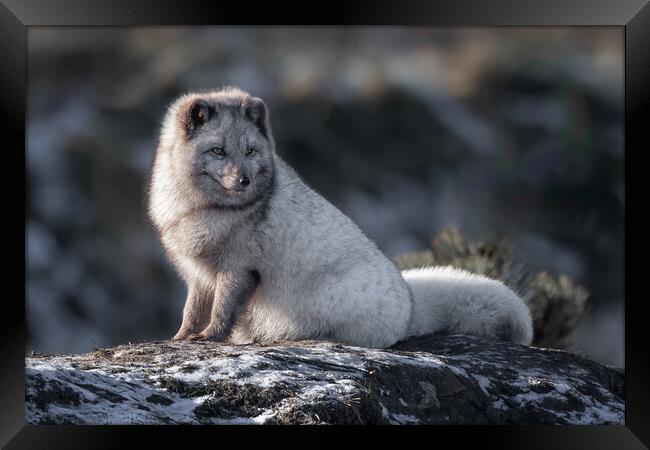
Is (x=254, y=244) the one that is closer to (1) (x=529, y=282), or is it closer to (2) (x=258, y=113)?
(2) (x=258, y=113)

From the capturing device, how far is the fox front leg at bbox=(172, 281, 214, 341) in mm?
8820

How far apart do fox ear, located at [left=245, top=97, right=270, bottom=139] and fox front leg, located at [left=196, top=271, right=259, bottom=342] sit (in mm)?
1376

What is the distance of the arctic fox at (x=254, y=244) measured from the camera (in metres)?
8.57

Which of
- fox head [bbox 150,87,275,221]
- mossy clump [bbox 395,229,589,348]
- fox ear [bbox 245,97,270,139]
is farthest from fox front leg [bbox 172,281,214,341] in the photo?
mossy clump [bbox 395,229,589,348]

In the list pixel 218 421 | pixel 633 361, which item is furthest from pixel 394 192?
pixel 218 421

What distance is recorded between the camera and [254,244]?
8.71m

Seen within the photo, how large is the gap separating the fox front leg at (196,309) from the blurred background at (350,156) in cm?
328

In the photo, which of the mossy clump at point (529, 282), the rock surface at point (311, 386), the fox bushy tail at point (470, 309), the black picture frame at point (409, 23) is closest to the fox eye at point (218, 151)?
the black picture frame at point (409, 23)

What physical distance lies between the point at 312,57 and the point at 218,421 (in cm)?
568

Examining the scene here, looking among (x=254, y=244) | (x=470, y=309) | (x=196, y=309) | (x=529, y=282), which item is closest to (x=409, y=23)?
(x=254, y=244)

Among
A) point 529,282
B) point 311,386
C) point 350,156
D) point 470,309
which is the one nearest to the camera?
point 311,386

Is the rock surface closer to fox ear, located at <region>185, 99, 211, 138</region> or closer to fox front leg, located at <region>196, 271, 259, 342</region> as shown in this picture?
fox front leg, located at <region>196, 271, 259, 342</region>

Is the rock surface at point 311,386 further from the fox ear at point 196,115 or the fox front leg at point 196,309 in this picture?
the fox ear at point 196,115

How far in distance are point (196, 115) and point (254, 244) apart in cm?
130
